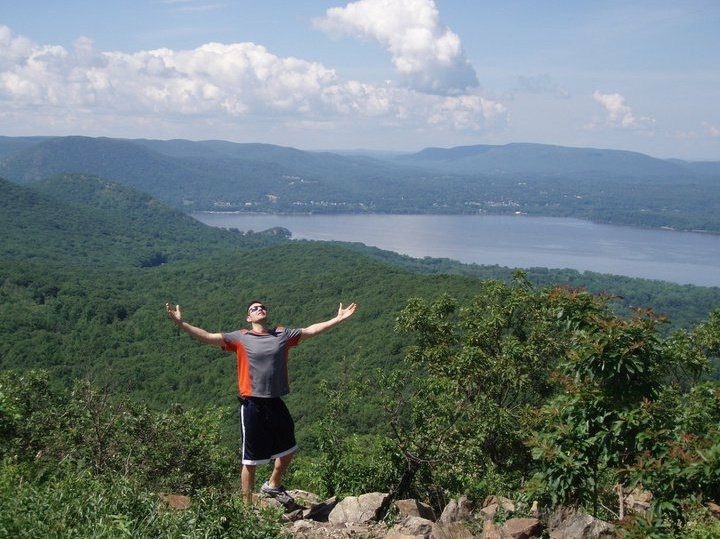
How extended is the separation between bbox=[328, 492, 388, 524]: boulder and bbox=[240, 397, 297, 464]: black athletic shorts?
0.90 m

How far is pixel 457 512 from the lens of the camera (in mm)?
5977

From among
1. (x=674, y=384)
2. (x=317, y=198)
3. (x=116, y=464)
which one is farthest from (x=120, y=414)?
(x=317, y=198)

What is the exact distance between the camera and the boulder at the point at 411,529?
16.9 ft

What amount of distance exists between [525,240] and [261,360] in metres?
125

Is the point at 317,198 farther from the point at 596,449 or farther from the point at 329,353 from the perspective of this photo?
the point at 596,449

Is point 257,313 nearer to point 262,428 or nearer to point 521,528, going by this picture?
point 262,428

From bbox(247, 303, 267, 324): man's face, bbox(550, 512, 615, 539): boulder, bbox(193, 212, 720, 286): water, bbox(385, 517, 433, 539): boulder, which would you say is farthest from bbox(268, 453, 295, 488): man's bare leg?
bbox(193, 212, 720, 286): water

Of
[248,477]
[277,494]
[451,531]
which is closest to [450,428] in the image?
[451,531]

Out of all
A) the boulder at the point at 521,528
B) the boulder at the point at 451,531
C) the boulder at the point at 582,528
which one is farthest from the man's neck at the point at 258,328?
the boulder at the point at 582,528

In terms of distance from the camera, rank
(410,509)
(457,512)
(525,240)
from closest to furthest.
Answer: (457,512) → (410,509) → (525,240)

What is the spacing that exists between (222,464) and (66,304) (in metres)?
44.2

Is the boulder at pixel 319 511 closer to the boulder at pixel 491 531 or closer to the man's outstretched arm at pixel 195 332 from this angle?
the boulder at pixel 491 531

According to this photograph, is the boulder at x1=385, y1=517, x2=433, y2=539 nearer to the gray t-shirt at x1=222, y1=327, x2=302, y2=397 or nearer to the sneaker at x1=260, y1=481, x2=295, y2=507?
the sneaker at x1=260, y1=481, x2=295, y2=507

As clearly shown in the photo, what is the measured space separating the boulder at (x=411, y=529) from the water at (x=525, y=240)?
3502 inches
